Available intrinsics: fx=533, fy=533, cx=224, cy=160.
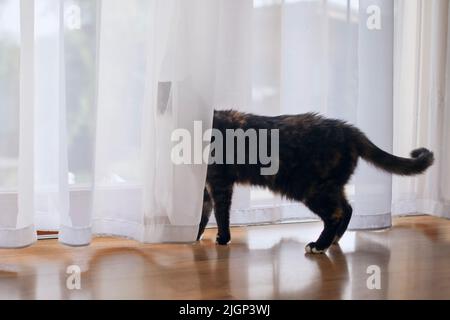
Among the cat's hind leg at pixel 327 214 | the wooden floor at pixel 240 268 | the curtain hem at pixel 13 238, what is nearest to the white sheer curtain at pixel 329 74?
the wooden floor at pixel 240 268

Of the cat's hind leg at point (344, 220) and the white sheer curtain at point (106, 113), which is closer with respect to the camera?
the white sheer curtain at point (106, 113)

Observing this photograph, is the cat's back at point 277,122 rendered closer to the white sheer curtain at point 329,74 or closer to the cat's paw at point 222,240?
the white sheer curtain at point 329,74

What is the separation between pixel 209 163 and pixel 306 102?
50 centimetres

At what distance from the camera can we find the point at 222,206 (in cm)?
171

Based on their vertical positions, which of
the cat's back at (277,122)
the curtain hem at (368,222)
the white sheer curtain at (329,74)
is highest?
the white sheer curtain at (329,74)

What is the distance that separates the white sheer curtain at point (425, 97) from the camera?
214 cm

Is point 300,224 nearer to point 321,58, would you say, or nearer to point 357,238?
point 357,238

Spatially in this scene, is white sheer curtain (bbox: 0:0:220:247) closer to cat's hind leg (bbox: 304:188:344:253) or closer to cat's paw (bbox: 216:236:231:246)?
cat's paw (bbox: 216:236:231:246)

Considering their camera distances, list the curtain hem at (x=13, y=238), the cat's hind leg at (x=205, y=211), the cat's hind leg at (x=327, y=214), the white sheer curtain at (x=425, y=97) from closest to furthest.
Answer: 1. the curtain hem at (x=13, y=238)
2. the cat's hind leg at (x=327, y=214)
3. the cat's hind leg at (x=205, y=211)
4. the white sheer curtain at (x=425, y=97)

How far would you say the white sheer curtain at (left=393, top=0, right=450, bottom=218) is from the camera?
7.04ft

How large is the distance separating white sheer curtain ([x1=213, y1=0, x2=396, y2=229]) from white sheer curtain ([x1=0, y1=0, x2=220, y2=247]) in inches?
11.8

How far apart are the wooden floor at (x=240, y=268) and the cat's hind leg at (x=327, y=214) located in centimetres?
4

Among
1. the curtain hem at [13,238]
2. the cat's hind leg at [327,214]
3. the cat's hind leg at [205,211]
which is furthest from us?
the cat's hind leg at [205,211]
